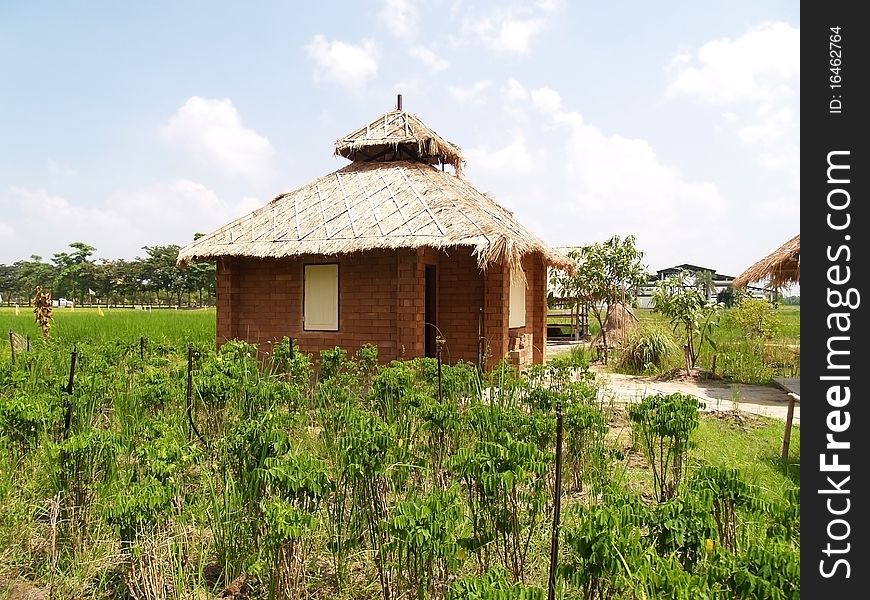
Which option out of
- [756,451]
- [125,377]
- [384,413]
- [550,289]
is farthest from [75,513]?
[550,289]

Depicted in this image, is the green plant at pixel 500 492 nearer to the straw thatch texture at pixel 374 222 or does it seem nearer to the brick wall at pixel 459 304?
the straw thatch texture at pixel 374 222

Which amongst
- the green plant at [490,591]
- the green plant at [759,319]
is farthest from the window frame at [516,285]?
the green plant at [490,591]

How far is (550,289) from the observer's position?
58.0ft

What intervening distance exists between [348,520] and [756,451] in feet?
12.5

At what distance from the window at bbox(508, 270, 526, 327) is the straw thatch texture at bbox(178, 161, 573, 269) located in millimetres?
612

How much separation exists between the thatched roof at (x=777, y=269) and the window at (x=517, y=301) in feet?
11.6

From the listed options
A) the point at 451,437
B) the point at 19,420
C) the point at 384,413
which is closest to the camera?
the point at 19,420

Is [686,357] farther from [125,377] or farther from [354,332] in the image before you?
[125,377]

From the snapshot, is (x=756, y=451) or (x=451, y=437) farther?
(x=756, y=451)

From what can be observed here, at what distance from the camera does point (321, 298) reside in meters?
9.52

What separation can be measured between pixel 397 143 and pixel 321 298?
3.26 m

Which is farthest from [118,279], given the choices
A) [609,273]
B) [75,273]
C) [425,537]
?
[425,537]

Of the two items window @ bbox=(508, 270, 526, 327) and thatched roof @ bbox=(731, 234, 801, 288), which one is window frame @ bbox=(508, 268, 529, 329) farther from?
thatched roof @ bbox=(731, 234, 801, 288)

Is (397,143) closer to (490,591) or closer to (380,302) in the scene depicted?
(380,302)
